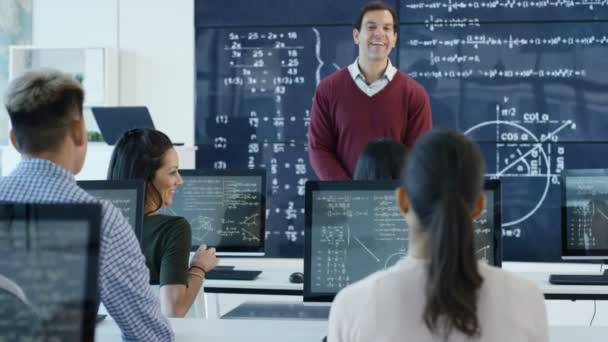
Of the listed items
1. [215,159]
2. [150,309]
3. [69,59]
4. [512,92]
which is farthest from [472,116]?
Answer: [150,309]

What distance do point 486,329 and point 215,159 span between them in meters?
4.00

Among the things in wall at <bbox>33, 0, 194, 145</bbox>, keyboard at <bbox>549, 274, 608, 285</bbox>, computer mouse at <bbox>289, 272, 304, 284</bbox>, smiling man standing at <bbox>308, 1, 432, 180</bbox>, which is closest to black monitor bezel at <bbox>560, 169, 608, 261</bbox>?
keyboard at <bbox>549, 274, 608, 285</bbox>

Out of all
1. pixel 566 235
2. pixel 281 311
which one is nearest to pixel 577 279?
pixel 566 235

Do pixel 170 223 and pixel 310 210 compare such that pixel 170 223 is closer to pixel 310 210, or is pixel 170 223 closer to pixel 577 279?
pixel 310 210

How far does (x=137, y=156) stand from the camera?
2678 millimetres

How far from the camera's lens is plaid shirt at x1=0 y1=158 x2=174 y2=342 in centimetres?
157

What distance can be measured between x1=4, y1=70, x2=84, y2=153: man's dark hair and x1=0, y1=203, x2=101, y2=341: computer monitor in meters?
0.44

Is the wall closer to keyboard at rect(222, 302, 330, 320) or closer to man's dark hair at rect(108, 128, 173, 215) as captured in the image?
keyboard at rect(222, 302, 330, 320)

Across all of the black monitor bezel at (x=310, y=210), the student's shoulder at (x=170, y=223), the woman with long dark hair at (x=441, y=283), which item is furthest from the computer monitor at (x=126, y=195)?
the woman with long dark hair at (x=441, y=283)

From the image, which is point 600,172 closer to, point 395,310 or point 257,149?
point 395,310

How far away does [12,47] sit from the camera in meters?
5.24

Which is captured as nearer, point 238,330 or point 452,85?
point 238,330

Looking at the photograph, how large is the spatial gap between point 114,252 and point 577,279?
2.18 meters

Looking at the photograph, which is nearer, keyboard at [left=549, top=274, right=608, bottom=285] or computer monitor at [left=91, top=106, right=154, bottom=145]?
keyboard at [left=549, top=274, right=608, bottom=285]
